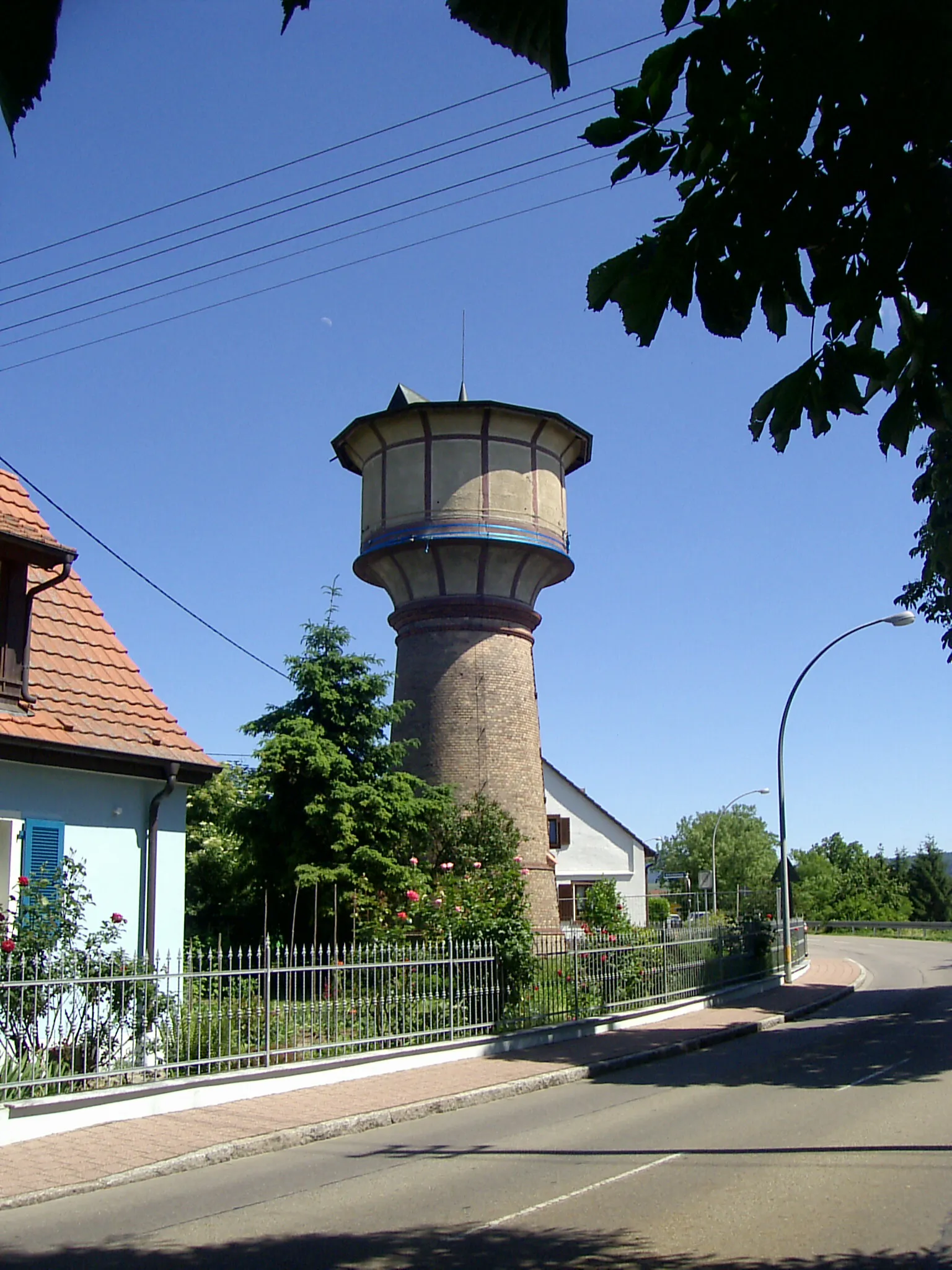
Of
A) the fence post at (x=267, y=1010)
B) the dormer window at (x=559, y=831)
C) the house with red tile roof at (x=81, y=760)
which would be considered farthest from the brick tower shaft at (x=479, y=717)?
the dormer window at (x=559, y=831)

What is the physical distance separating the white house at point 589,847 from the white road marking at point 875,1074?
1322 inches

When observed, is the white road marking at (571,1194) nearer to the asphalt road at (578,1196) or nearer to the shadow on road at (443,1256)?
the asphalt road at (578,1196)

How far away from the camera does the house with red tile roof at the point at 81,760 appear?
1208cm

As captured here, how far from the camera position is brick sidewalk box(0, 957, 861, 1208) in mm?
8523

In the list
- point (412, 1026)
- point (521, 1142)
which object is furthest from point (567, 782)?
point (521, 1142)

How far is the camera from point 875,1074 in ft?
44.6

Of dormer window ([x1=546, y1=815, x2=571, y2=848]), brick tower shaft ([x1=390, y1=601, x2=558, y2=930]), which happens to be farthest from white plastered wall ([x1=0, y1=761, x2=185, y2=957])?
dormer window ([x1=546, y1=815, x2=571, y2=848])

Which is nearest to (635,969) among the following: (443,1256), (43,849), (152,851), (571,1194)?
(152,851)

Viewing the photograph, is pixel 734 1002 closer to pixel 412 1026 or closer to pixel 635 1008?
pixel 635 1008

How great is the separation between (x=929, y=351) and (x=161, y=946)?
474 inches

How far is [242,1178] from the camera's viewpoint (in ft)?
28.3

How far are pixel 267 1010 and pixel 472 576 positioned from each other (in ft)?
46.1

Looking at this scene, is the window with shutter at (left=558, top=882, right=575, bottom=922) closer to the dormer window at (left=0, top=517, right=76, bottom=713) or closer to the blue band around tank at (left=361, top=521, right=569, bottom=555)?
the blue band around tank at (left=361, top=521, right=569, bottom=555)

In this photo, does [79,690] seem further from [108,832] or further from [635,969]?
[635,969]
